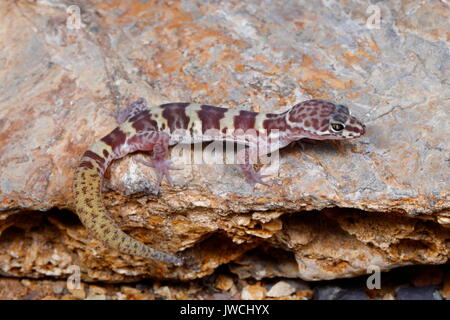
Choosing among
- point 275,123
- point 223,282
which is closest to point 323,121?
point 275,123

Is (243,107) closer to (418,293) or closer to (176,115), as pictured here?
(176,115)

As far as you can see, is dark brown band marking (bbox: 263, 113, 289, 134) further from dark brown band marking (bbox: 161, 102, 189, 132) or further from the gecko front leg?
the gecko front leg

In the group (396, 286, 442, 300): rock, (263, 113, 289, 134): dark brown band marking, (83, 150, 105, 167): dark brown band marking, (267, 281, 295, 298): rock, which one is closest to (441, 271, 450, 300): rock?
(396, 286, 442, 300): rock

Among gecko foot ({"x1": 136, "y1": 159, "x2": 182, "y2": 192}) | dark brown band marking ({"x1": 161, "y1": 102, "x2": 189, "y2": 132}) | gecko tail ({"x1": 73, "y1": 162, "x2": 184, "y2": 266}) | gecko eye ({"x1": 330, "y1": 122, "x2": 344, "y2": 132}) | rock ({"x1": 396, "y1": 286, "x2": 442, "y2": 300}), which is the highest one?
dark brown band marking ({"x1": 161, "y1": 102, "x2": 189, "y2": 132})

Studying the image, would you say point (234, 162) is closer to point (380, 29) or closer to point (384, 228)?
point (384, 228)
